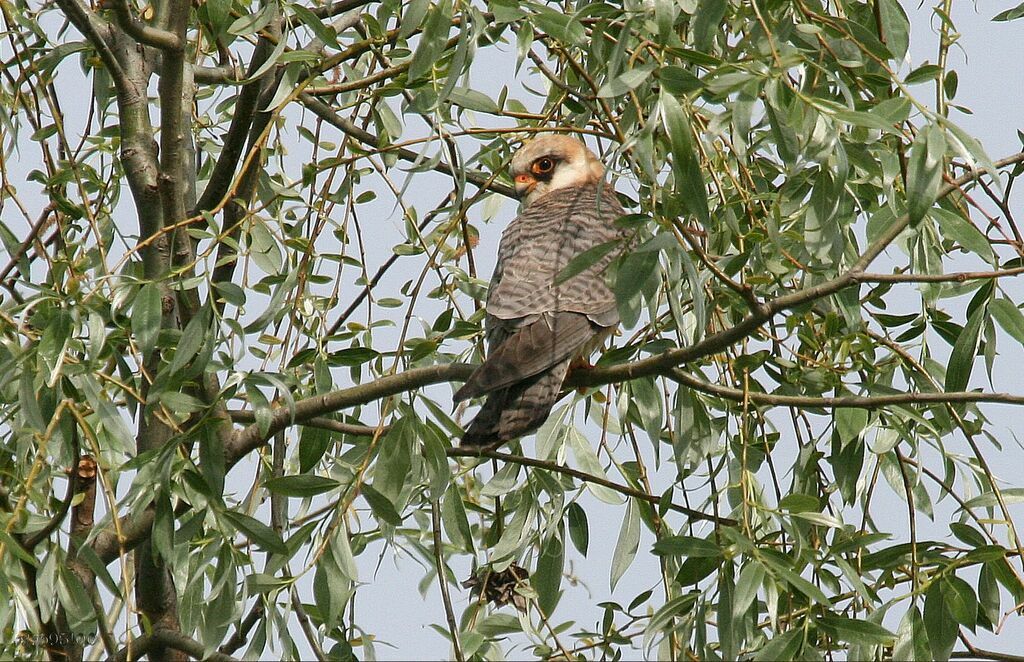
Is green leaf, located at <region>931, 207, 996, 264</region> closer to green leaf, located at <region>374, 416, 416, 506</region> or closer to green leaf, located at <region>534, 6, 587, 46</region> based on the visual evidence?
green leaf, located at <region>534, 6, 587, 46</region>

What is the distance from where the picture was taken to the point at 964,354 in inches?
83.6

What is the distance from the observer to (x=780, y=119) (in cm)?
177

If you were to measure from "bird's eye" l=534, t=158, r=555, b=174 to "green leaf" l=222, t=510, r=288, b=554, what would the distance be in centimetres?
192

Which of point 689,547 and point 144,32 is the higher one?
point 144,32

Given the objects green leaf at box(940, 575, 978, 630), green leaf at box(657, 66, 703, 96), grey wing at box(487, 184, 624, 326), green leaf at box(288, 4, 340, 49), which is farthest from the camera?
grey wing at box(487, 184, 624, 326)

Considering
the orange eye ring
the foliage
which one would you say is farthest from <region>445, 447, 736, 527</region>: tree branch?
the orange eye ring

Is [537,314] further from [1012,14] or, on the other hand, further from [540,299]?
[1012,14]

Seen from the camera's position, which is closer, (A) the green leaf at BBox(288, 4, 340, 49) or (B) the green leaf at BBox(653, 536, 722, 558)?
(B) the green leaf at BBox(653, 536, 722, 558)

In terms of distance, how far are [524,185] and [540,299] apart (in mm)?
785

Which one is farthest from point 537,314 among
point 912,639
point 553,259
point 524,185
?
point 912,639

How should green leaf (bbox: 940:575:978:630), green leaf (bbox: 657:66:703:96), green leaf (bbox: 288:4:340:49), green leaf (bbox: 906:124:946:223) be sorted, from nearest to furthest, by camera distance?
green leaf (bbox: 906:124:946:223)
green leaf (bbox: 657:66:703:96)
green leaf (bbox: 940:575:978:630)
green leaf (bbox: 288:4:340:49)

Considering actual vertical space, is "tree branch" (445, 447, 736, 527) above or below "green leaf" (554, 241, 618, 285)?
below

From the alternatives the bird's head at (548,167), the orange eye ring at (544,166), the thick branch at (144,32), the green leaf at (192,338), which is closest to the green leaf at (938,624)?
the green leaf at (192,338)

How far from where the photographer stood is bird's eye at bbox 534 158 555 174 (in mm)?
3676
